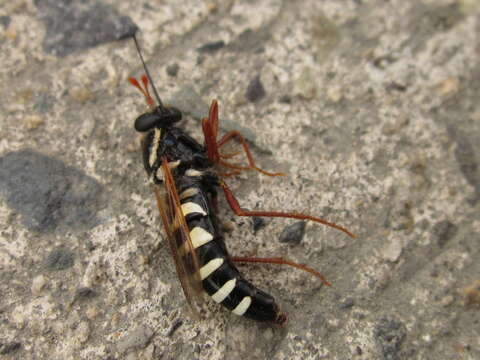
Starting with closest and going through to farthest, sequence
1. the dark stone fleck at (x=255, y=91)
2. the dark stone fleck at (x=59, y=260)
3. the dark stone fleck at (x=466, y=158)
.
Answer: the dark stone fleck at (x=59, y=260) < the dark stone fleck at (x=466, y=158) < the dark stone fleck at (x=255, y=91)

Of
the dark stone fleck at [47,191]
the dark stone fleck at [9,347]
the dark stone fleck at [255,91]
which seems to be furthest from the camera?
the dark stone fleck at [255,91]

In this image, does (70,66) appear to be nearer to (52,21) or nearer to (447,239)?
(52,21)

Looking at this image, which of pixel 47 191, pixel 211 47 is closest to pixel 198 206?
pixel 47 191

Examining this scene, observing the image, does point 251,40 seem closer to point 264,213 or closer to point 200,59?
point 200,59

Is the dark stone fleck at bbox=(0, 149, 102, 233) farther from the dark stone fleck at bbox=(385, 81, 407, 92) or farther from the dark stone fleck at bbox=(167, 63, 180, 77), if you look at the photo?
the dark stone fleck at bbox=(385, 81, 407, 92)

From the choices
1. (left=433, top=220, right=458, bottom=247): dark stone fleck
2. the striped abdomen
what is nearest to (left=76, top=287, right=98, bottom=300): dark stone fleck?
the striped abdomen

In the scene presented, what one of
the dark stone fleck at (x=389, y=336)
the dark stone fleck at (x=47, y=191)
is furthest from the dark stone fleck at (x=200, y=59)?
the dark stone fleck at (x=389, y=336)

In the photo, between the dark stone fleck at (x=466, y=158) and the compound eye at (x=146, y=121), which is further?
the dark stone fleck at (x=466, y=158)

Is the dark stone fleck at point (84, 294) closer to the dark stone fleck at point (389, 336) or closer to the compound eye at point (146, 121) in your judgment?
the compound eye at point (146, 121)
